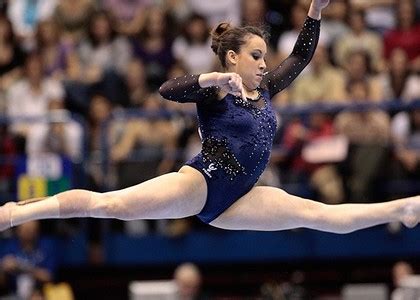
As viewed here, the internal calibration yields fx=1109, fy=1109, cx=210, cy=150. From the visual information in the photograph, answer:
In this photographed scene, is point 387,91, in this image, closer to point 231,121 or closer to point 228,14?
point 228,14

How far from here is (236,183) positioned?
682 cm

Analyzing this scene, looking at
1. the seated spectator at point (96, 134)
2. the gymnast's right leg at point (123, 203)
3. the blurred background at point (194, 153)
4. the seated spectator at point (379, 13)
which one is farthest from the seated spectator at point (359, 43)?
the gymnast's right leg at point (123, 203)

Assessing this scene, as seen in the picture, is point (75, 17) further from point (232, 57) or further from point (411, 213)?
point (411, 213)

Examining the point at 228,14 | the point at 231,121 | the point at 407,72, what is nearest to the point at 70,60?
the point at 228,14

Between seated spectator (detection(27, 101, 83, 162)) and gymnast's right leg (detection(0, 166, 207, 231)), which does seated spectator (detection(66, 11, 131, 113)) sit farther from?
gymnast's right leg (detection(0, 166, 207, 231))

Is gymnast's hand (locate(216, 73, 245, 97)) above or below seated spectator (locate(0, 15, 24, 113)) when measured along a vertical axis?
below

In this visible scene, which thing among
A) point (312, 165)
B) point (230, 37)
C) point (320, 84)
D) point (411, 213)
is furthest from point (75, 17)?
point (411, 213)

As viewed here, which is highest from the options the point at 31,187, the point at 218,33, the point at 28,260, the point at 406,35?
the point at 406,35

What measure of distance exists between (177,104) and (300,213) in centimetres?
469

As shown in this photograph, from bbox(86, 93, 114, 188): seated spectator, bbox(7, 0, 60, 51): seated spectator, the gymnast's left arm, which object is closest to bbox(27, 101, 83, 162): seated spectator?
bbox(86, 93, 114, 188): seated spectator

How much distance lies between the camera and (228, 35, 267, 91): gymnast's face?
681 cm

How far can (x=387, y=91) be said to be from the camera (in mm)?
11180

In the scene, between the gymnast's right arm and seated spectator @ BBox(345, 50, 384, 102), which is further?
seated spectator @ BBox(345, 50, 384, 102)

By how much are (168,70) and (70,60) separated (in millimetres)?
1105
